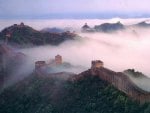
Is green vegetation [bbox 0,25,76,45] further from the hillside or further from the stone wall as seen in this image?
the stone wall

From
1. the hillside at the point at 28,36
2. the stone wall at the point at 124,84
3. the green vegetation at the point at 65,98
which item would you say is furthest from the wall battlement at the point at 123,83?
the hillside at the point at 28,36

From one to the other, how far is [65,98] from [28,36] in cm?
6609

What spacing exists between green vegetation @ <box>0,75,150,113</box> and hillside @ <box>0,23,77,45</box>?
128 feet

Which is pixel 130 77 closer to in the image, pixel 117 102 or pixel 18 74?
pixel 117 102

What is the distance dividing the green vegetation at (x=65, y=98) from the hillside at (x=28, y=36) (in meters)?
39.1

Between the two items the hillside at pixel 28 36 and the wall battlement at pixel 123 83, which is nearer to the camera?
the wall battlement at pixel 123 83

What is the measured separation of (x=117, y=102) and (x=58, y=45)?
86760 millimetres

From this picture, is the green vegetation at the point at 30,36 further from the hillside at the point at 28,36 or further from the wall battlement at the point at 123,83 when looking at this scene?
the wall battlement at the point at 123,83

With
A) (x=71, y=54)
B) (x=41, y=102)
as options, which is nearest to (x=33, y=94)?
(x=41, y=102)

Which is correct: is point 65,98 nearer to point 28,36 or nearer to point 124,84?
point 124,84

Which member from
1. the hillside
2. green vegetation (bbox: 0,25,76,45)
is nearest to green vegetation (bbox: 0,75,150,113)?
the hillside

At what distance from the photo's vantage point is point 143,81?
10594 cm

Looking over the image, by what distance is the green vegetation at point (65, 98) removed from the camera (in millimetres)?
96562

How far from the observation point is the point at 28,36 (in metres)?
172
